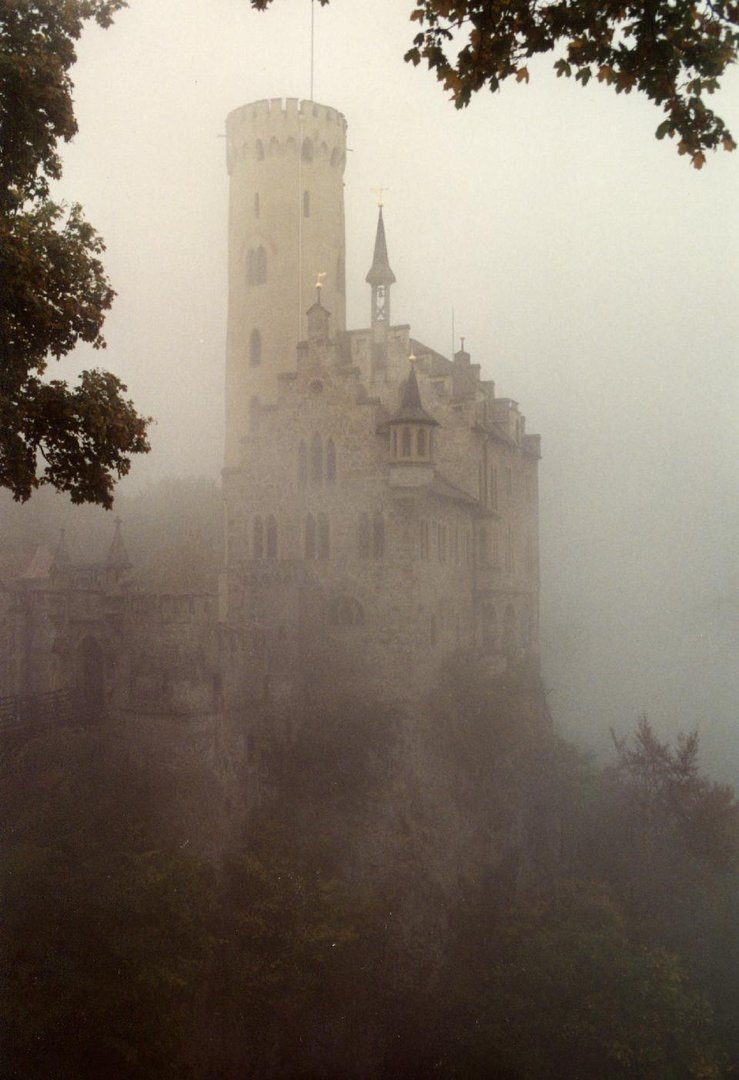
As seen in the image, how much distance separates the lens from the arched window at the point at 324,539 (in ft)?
114

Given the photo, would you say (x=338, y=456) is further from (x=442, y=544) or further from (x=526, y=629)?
(x=526, y=629)

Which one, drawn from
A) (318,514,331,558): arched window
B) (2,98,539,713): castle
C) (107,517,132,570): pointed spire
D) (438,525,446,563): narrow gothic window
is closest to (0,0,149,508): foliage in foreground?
(2,98,539,713): castle

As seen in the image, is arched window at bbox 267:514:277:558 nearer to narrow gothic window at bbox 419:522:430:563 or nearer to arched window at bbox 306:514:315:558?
arched window at bbox 306:514:315:558

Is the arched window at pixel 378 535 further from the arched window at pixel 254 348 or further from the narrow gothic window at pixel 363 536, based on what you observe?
the arched window at pixel 254 348

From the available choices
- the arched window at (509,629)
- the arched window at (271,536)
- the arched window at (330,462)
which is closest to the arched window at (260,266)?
the arched window at (330,462)

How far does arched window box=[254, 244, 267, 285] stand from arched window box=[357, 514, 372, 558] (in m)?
13.1

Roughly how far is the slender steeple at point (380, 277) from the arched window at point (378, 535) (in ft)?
41.0

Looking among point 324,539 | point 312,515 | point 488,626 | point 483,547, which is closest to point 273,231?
point 312,515

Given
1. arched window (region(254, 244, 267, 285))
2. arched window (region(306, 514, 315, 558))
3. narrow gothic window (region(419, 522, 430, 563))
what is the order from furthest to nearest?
arched window (region(254, 244, 267, 285)) < arched window (region(306, 514, 315, 558)) < narrow gothic window (region(419, 522, 430, 563))

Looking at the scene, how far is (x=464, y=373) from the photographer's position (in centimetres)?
4303

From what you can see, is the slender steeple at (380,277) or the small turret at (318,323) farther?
the slender steeple at (380,277)

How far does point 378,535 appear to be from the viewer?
3397cm

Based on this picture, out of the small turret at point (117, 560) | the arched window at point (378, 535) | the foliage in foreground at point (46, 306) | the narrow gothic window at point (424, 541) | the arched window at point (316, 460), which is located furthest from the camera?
the arched window at point (316, 460)

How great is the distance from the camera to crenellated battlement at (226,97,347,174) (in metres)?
39.8
